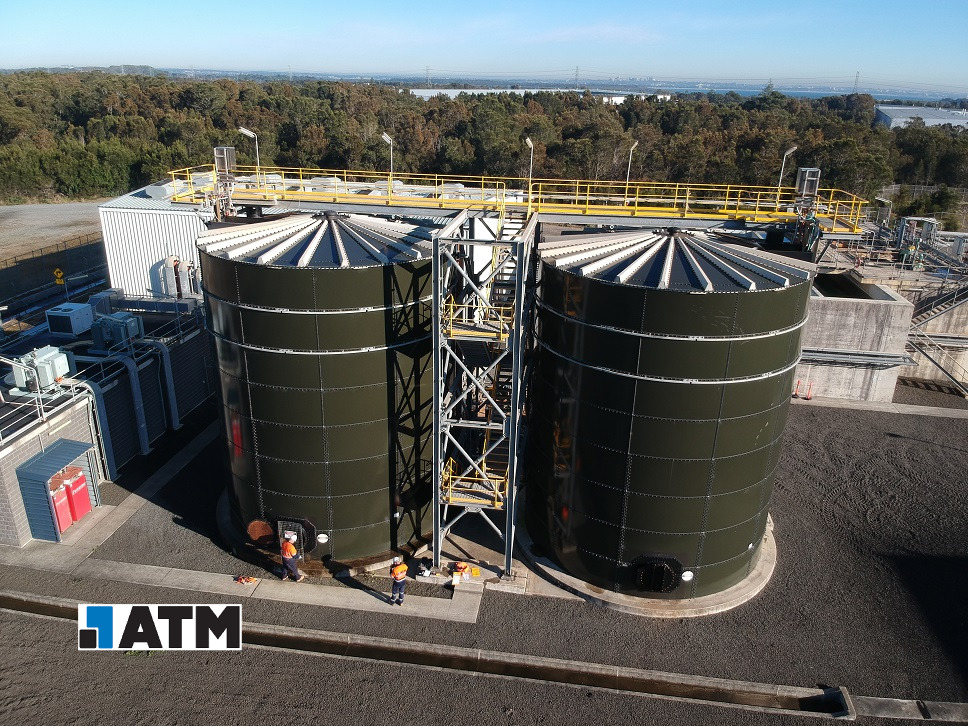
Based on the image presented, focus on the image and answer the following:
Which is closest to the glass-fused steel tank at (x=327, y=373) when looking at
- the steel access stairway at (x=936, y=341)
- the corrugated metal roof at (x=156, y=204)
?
the corrugated metal roof at (x=156, y=204)

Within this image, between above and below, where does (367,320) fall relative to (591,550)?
above

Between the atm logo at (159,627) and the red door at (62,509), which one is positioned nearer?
the atm logo at (159,627)

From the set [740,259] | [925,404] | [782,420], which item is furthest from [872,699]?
[925,404]

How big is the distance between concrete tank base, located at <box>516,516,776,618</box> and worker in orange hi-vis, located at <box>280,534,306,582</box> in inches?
219

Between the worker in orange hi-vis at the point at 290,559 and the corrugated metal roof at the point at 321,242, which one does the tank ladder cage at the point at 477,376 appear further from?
the worker in orange hi-vis at the point at 290,559

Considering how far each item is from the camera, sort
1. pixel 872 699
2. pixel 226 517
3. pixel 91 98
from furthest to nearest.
A: pixel 91 98
pixel 226 517
pixel 872 699

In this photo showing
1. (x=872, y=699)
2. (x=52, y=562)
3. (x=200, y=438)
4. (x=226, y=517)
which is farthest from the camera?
(x=200, y=438)

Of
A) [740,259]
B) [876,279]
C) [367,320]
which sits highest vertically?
[740,259]

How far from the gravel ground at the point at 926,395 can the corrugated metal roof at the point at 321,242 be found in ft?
73.2

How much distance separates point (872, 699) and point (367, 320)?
12763 mm

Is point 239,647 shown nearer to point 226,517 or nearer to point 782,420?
point 226,517

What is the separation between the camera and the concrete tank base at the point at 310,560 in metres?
16.2

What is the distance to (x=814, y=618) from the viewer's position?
1525cm

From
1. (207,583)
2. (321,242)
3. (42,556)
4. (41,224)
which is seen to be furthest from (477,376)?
(41,224)
